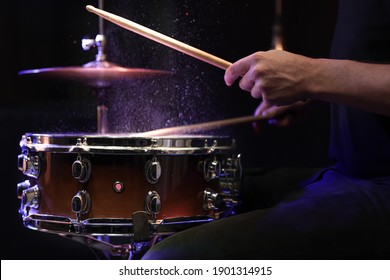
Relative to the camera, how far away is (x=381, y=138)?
3.91 feet

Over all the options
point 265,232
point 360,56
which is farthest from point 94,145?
point 360,56

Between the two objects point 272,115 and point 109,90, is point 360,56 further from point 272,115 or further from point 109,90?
point 109,90

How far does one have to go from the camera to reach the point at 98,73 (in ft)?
4.13

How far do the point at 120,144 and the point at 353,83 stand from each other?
510 millimetres

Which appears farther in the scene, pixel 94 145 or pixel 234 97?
pixel 234 97

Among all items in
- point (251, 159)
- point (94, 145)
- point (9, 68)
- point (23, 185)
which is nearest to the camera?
point (94, 145)

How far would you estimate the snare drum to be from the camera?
116 cm

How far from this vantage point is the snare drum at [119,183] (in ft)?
3.81

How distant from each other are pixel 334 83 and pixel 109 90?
659 mm

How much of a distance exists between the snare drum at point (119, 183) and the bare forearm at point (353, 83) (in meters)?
0.30

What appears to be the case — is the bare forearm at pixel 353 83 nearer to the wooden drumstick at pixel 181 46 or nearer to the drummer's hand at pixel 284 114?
the wooden drumstick at pixel 181 46

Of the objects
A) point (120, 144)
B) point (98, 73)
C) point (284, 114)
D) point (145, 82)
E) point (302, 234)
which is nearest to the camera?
point (302, 234)

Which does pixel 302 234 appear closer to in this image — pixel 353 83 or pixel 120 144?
pixel 353 83

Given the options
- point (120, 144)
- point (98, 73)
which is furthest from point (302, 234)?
point (98, 73)
